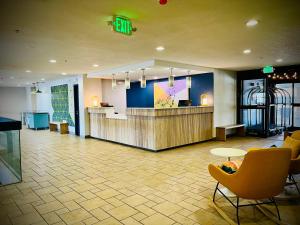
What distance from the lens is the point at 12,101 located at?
15961mm

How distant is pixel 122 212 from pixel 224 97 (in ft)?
23.4

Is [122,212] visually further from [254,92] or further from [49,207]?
[254,92]

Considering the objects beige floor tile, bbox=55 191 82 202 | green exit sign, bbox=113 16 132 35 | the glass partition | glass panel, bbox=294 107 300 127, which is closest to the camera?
green exit sign, bbox=113 16 132 35

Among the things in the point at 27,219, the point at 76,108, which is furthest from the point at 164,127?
the point at 76,108

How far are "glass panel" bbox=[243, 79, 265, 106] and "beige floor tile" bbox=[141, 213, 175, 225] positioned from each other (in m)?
A: 7.69

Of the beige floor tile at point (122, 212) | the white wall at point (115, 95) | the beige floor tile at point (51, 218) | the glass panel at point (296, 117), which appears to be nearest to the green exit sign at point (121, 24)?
the beige floor tile at point (122, 212)

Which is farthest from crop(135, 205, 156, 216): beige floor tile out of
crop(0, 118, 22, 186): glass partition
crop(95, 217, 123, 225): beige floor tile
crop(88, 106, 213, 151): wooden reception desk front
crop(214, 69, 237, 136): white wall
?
crop(214, 69, 237, 136): white wall

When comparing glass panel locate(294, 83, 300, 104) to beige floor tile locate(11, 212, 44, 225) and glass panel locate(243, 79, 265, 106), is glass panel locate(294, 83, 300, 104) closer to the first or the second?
glass panel locate(243, 79, 265, 106)

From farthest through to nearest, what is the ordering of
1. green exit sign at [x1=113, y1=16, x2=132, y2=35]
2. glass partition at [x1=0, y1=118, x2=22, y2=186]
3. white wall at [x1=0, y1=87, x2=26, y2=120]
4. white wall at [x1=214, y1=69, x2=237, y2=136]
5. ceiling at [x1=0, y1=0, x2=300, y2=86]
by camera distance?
white wall at [x1=0, y1=87, x2=26, y2=120], white wall at [x1=214, y1=69, x2=237, y2=136], glass partition at [x1=0, y1=118, x2=22, y2=186], green exit sign at [x1=113, y1=16, x2=132, y2=35], ceiling at [x1=0, y1=0, x2=300, y2=86]

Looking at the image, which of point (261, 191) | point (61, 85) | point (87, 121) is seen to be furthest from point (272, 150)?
point (61, 85)

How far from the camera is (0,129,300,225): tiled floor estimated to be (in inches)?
115

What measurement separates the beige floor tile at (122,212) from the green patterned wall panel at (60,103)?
27.5 feet

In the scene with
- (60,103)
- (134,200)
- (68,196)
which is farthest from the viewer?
(60,103)

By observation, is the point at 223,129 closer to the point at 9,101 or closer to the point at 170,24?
the point at 170,24
